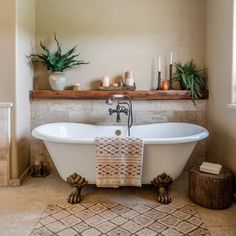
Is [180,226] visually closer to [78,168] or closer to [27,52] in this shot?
[78,168]

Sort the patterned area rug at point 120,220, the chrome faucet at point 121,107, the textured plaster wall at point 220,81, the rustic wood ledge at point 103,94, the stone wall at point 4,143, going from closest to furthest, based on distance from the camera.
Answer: the patterned area rug at point 120,220, the textured plaster wall at point 220,81, the stone wall at point 4,143, the chrome faucet at point 121,107, the rustic wood ledge at point 103,94

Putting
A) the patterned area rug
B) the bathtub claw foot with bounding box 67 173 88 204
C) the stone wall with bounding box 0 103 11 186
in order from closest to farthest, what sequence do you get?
the patterned area rug < the bathtub claw foot with bounding box 67 173 88 204 < the stone wall with bounding box 0 103 11 186

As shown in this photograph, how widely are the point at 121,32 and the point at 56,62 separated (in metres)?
0.90

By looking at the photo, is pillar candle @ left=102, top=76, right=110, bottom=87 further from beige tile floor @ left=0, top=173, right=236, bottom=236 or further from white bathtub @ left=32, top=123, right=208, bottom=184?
beige tile floor @ left=0, top=173, right=236, bottom=236

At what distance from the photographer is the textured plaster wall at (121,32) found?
325 cm

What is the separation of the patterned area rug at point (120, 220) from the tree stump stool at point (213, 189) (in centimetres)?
14

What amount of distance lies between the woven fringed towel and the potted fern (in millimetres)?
1211

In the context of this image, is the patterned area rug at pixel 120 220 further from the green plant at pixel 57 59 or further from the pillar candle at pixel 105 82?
the green plant at pixel 57 59

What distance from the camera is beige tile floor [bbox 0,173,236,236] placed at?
1.96m

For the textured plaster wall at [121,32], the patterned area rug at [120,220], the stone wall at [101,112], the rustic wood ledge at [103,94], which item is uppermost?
the textured plaster wall at [121,32]

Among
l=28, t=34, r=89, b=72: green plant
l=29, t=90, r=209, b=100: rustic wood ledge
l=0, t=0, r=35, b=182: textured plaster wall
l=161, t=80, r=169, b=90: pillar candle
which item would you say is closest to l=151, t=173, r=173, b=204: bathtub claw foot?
l=29, t=90, r=209, b=100: rustic wood ledge

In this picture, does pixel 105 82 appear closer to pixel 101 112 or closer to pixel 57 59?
pixel 101 112

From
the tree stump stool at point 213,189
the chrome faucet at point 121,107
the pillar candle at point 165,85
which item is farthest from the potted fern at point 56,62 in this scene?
the tree stump stool at point 213,189

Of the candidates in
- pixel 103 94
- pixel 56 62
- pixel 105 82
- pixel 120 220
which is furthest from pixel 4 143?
pixel 120 220
